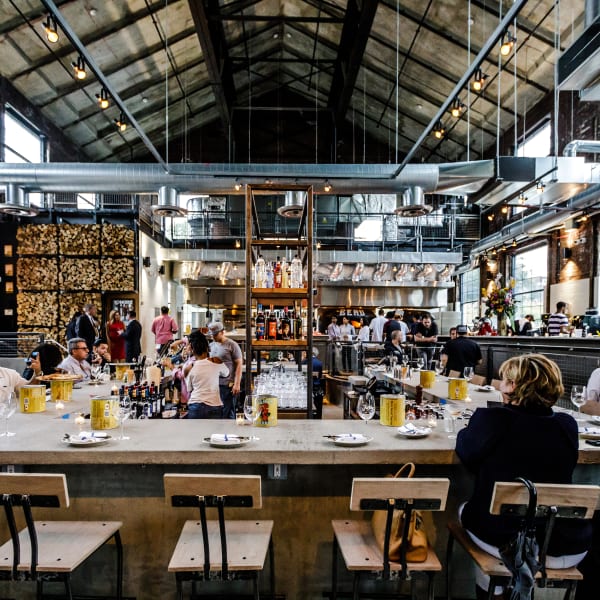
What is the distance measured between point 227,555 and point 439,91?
12.9 meters

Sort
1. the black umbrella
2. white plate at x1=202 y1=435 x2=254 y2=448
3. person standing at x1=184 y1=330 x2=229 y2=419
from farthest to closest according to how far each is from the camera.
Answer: person standing at x1=184 y1=330 x2=229 y2=419 → white plate at x1=202 y1=435 x2=254 y2=448 → the black umbrella

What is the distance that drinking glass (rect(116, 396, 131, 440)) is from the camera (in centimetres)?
255

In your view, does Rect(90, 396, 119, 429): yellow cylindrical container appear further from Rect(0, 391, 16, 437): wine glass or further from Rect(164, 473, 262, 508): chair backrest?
Rect(164, 473, 262, 508): chair backrest

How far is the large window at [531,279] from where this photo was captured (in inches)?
526

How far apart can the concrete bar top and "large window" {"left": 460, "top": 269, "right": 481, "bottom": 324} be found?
A: 15984mm

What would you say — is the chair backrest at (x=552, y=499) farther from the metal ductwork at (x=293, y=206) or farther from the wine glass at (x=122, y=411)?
the metal ductwork at (x=293, y=206)

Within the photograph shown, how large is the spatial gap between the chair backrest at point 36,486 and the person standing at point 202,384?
8.19ft

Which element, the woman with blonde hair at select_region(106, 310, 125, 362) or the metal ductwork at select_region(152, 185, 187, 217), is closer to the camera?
the metal ductwork at select_region(152, 185, 187, 217)

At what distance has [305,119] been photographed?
17938 millimetres

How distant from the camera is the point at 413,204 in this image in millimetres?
7930

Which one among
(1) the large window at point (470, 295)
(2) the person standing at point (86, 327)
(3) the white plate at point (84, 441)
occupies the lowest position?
(3) the white plate at point (84, 441)

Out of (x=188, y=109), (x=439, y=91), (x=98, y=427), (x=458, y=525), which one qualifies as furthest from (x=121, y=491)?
(x=188, y=109)

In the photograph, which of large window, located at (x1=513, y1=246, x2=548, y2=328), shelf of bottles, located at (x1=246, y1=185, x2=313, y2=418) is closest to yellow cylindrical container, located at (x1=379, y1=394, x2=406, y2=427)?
shelf of bottles, located at (x1=246, y1=185, x2=313, y2=418)

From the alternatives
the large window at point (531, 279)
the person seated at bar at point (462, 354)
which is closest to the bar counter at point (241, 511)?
the person seated at bar at point (462, 354)
